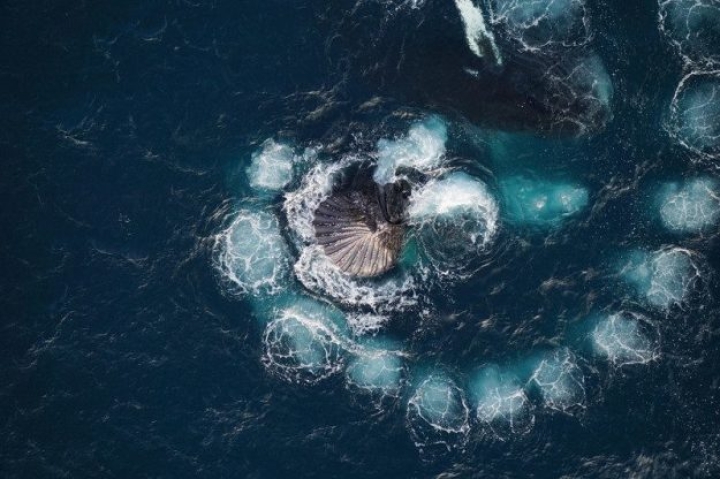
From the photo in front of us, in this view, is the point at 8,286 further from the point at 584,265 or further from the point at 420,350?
the point at 584,265

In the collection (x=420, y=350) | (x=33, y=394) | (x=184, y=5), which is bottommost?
(x=420, y=350)

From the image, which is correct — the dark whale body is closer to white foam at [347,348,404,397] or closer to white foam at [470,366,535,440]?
white foam at [470,366,535,440]

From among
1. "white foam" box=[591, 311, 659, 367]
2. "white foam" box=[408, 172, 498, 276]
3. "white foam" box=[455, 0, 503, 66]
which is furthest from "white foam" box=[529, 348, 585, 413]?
"white foam" box=[455, 0, 503, 66]

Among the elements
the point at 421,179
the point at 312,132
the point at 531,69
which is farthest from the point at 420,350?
the point at 531,69

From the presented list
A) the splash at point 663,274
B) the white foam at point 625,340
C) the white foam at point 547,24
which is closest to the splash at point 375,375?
the white foam at point 625,340

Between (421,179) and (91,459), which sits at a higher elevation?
(421,179)

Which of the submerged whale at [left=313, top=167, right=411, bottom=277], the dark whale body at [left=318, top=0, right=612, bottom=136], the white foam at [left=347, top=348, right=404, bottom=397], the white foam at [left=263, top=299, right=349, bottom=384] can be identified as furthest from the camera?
the dark whale body at [left=318, top=0, right=612, bottom=136]
